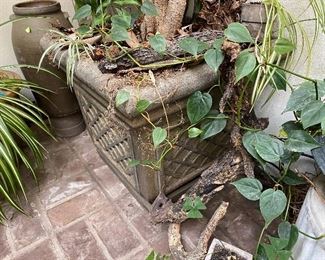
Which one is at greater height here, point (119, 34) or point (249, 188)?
point (119, 34)

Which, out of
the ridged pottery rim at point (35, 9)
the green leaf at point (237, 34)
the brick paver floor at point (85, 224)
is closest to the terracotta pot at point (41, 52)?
the ridged pottery rim at point (35, 9)

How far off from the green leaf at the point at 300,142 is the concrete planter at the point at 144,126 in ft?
1.07

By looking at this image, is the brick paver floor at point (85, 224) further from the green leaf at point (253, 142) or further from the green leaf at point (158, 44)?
the green leaf at point (158, 44)

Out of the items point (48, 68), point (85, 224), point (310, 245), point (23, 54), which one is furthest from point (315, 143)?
point (23, 54)

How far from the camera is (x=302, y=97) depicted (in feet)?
2.27

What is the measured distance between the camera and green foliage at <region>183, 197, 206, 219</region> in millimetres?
907

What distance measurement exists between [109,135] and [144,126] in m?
0.34

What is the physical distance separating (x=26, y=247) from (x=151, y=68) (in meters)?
0.83

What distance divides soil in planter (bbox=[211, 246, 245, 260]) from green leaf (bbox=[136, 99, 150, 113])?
20.3 inches

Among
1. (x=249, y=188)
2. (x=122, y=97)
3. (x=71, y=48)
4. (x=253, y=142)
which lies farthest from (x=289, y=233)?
(x=71, y=48)

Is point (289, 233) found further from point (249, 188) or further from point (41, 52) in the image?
point (41, 52)

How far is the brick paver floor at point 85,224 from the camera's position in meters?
1.00

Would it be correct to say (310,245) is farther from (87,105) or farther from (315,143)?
(87,105)

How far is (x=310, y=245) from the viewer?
698 mm
